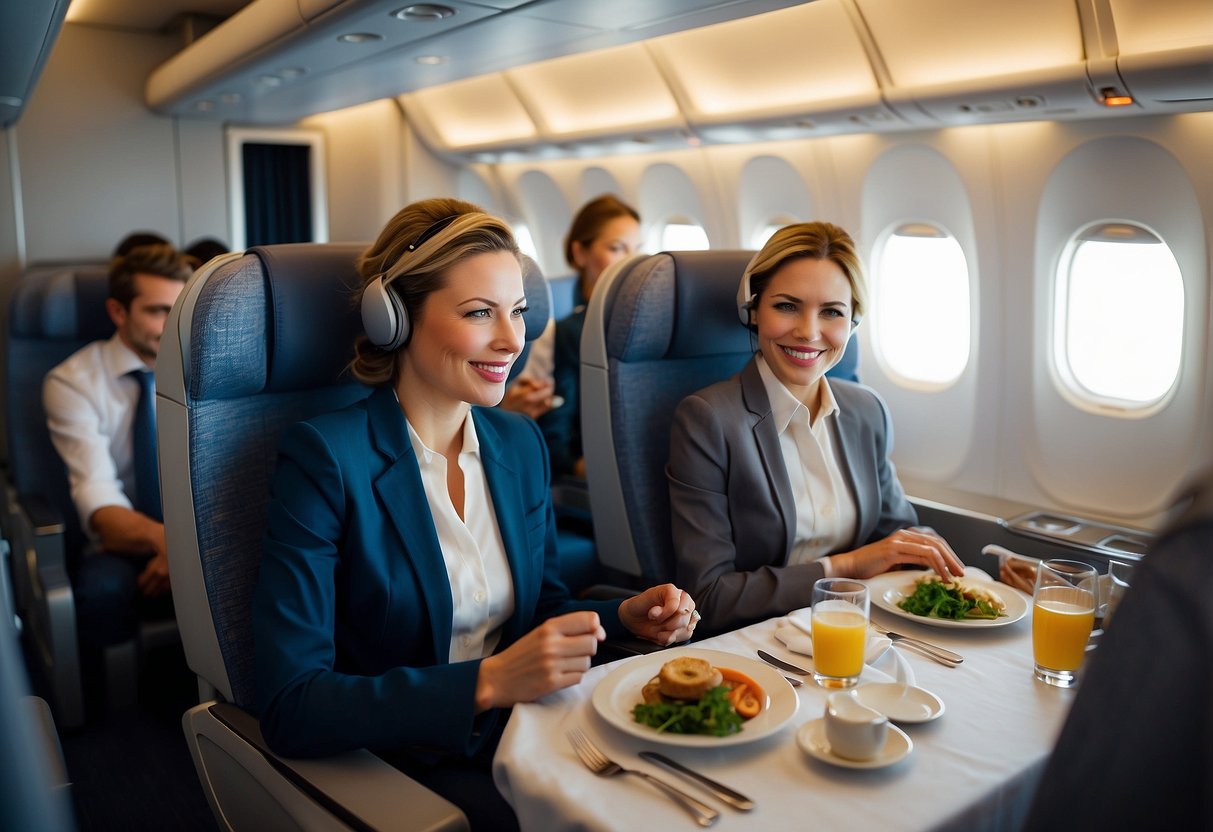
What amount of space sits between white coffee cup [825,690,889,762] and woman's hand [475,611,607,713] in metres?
0.40

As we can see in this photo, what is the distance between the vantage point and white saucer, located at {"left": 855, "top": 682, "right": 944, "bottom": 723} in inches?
60.1

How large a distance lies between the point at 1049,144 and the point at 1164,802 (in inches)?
115

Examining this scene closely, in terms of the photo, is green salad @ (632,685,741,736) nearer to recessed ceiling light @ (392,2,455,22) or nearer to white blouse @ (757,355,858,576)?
white blouse @ (757,355,858,576)

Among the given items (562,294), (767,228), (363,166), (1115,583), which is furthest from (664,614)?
(363,166)

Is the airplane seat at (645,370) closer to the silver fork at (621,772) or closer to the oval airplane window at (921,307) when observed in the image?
the silver fork at (621,772)

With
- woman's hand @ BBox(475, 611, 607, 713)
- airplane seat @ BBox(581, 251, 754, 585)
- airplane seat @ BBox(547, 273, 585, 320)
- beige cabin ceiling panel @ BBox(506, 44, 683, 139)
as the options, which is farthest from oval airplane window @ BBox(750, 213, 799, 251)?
woman's hand @ BBox(475, 611, 607, 713)

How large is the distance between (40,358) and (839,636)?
3.20m

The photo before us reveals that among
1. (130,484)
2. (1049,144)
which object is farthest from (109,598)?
(1049,144)

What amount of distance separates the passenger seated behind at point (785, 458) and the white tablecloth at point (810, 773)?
0.60m

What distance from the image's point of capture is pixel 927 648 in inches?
72.2

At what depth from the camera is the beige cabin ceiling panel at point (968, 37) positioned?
2.96 m

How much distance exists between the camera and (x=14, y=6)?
2666 millimetres

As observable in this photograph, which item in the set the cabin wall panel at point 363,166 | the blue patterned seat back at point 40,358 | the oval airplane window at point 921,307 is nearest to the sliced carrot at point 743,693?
the oval airplane window at point 921,307

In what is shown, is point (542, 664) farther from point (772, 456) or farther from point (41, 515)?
point (41, 515)
